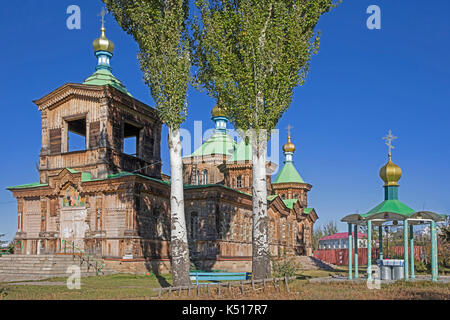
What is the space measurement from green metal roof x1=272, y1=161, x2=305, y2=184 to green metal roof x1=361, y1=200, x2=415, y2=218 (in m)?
25.9

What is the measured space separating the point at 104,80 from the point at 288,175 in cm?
2532

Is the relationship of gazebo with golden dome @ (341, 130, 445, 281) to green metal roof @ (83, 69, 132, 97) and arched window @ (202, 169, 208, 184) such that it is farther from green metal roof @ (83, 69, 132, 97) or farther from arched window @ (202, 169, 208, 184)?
arched window @ (202, 169, 208, 184)

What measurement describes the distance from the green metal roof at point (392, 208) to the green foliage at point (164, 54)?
9243mm

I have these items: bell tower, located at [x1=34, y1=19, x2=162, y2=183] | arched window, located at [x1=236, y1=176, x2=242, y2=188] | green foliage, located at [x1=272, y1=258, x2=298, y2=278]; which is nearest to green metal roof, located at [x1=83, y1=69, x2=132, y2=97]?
bell tower, located at [x1=34, y1=19, x2=162, y2=183]

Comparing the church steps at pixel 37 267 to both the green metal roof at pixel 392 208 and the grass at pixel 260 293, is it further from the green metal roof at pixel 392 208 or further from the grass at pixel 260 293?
the green metal roof at pixel 392 208

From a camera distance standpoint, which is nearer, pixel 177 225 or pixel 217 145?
pixel 177 225

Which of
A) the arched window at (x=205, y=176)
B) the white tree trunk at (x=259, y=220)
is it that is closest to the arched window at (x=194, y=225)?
the white tree trunk at (x=259, y=220)

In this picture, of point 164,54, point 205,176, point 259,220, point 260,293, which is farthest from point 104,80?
point 260,293

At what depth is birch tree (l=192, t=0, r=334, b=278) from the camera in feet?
54.6

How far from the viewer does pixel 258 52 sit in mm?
16688

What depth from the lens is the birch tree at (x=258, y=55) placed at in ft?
54.6

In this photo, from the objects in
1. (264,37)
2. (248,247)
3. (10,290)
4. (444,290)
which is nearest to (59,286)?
(10,290)

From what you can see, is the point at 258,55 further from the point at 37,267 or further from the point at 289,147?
the point at 289,147
